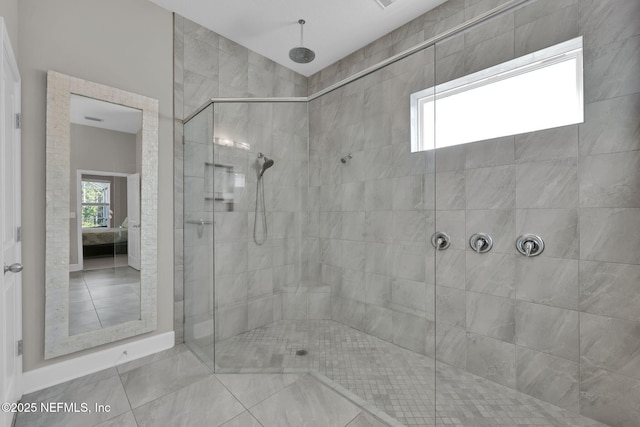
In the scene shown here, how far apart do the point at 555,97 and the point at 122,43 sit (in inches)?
118

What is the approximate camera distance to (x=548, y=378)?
1.63m

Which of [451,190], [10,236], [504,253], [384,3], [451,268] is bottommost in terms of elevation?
[451,268]

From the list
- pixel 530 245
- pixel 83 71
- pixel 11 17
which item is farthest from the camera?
pixel 83 71

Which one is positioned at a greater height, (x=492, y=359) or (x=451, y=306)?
(x=451, y=306)

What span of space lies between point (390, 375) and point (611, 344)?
1.16 metres

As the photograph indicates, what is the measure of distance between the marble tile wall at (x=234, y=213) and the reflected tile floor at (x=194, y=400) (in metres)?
0.41

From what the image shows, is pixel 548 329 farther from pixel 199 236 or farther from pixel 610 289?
pixel 199 236

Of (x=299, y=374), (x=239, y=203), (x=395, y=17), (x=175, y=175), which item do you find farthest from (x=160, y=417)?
(x=395, y=17)

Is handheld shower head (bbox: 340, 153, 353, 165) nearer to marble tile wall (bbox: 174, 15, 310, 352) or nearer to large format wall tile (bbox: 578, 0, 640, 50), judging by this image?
marble tile wall (bbox: 174, 15, 310, 352)

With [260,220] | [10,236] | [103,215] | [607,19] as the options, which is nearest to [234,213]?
[260,220]

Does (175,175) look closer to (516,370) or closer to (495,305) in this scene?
(495,305)

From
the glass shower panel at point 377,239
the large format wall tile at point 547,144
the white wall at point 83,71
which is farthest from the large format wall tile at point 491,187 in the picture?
the white wall at point 83,71

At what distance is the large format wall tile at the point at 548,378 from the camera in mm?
1555

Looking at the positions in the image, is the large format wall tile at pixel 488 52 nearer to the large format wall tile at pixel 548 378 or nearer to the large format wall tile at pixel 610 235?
the large format wall tile at pixel 610 235
